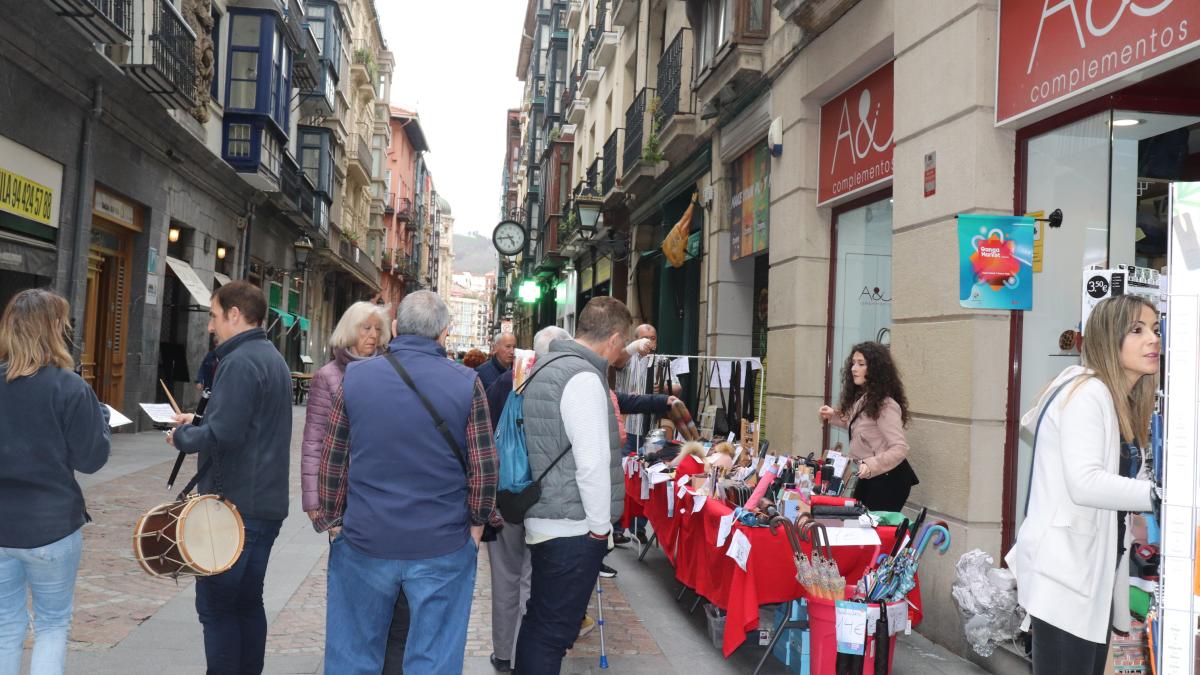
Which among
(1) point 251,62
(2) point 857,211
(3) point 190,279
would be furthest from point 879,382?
(1) point 251,62

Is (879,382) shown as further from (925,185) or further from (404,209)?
(404,209)

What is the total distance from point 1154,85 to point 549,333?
12.2 ft

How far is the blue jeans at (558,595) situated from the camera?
12.7 ft

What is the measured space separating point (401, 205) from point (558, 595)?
55.3 meters

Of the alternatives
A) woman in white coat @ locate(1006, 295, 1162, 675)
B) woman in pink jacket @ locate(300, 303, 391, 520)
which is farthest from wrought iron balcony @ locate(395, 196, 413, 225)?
woman in white coat @ locate(1006, 295, 1162, 675)

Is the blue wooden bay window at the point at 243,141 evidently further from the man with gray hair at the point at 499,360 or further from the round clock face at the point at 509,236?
the man with gray hair at the point at 499,360

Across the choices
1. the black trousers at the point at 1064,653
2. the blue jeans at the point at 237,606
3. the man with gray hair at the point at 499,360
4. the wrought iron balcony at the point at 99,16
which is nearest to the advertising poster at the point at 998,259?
the black trousers at the point at 1064,653

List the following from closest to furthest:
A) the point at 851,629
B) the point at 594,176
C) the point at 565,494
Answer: the point at 565,494 → the point at 851,629 → the point at 594,176

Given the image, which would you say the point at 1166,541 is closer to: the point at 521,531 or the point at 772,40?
the point at 521,531

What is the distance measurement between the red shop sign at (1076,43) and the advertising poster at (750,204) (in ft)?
15.6

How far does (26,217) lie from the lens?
418 inches

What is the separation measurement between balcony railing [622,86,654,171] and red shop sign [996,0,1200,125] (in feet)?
32.0

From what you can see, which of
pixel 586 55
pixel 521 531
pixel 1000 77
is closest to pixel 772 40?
pixel 1000 77

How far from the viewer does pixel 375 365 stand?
3518 mm
